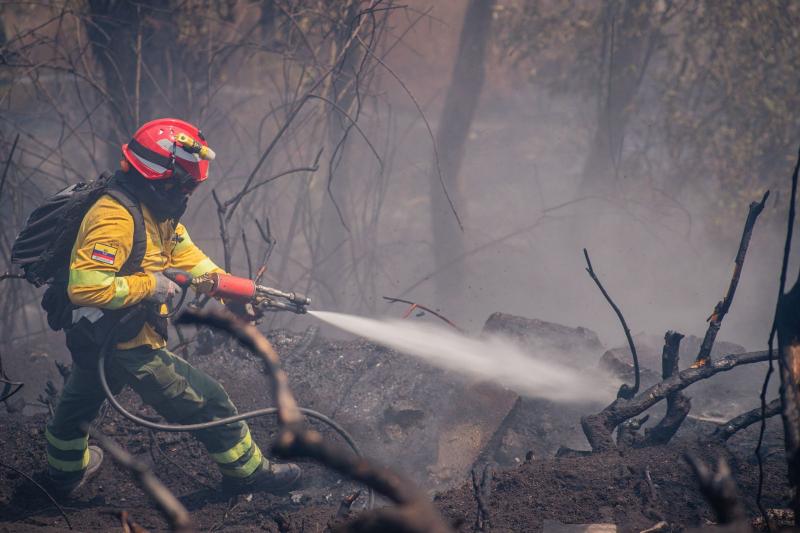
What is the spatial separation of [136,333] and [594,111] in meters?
11.1

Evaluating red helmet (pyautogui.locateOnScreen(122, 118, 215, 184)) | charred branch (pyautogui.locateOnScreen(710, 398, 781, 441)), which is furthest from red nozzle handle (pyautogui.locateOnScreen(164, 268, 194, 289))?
charred branch (pyautogui.locateOnScreen(710, 398, 781, 441))

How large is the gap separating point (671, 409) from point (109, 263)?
150 inches

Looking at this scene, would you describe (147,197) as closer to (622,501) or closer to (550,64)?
(622,501)

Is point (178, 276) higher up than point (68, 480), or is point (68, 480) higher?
point (178, 276)

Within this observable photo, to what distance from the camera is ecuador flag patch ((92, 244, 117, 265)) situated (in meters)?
3.46

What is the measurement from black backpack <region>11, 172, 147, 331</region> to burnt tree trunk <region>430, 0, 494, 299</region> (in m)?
4.91

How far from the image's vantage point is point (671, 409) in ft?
12.9

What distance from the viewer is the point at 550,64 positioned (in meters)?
10.4

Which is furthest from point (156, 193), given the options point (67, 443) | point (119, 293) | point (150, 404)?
point (67, 443)

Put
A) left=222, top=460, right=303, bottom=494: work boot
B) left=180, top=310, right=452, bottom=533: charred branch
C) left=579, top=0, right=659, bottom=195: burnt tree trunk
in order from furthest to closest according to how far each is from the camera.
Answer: left=579, top=0, right=659, bottom=195: burnt tree trunk
left=222, top=460, right=303, bottom=494: work boot
left=180, top=310, right=452, bottom=533: charred branch

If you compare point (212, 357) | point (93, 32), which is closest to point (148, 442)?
point (212, 357)

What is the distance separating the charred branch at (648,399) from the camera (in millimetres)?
3906

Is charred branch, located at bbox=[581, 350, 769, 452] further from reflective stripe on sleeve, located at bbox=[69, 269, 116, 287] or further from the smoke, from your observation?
reflective stripe on sleeve, located at bbox=[69, 269, 116, 287]

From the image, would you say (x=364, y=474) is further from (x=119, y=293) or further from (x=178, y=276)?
(x=178, y=276)
